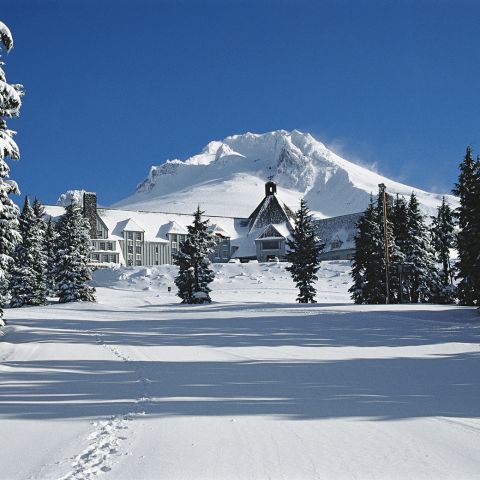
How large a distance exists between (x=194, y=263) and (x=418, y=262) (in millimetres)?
20390

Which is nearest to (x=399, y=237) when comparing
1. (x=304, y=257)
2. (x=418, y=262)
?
(x=418, y=262)

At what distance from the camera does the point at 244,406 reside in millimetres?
8188

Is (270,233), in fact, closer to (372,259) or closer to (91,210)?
(91,210)

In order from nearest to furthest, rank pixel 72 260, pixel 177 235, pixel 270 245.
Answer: pixel 72 260
pixel 270 245
pixel 177 235

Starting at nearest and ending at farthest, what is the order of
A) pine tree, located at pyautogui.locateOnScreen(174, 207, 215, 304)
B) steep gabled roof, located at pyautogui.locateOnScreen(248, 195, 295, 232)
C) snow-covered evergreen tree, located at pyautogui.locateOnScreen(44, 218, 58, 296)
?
pine tree, located at pyautogui.locateOnScreen(174, 207, 215, 304)
snow-covered evergreen tree, located at pyautogui.locateOnScreen(44, 218, 58, 296)
steep gabled roof, located at pyautogui.locateOnScreen(248, 195, 295, 232)

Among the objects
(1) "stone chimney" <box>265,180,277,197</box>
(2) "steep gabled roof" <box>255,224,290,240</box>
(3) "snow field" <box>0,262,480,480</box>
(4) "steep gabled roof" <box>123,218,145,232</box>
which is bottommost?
(3) "snow field" <box>0,262,480,480</box>

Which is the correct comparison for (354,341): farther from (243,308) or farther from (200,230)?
(200,230)

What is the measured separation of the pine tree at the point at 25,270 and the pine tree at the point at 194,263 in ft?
50.1

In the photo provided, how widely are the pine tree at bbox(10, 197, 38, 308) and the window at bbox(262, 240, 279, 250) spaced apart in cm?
5010

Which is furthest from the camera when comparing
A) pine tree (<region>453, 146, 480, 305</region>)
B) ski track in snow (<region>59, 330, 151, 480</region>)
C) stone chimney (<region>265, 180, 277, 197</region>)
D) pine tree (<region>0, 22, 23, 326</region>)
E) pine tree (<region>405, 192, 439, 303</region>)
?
stone chimney (<region>265, 180, 277, 197</region>)

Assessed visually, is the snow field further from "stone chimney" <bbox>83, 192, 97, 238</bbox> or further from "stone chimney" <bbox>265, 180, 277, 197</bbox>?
"stone chimney" <bbox>265, 180, 277, 197</bbox>

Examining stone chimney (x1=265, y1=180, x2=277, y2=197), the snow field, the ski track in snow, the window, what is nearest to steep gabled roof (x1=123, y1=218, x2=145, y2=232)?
the window

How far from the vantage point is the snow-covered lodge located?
94.2 meters

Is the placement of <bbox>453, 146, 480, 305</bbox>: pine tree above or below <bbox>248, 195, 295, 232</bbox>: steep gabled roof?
below
